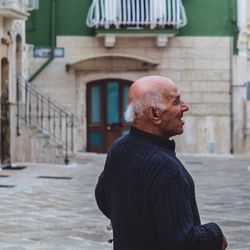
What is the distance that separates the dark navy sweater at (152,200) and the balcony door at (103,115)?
1973 centimetres

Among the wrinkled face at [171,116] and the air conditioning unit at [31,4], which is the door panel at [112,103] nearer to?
the air conditioning unit at [31,4]

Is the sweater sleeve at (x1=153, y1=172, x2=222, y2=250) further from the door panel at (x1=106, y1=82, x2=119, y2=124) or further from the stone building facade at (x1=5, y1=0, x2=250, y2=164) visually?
the door panel at (x1=106, y1=82, x2=119, y2=124)

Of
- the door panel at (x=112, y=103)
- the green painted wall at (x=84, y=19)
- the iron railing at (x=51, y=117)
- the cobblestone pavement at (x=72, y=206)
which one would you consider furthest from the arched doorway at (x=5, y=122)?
the door panel at (x=112, y=103)

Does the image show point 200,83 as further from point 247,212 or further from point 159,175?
point 159,175

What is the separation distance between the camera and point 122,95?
23.0 m

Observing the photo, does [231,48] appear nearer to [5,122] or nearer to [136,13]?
[136,13]

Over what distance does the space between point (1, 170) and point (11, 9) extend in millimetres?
3564

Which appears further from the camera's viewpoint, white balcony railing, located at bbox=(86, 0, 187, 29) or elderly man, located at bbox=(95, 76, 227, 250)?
white balcony railing, located at bbox=(86, 0, 187, 29)

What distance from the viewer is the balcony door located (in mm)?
22766

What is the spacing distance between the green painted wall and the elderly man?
19.7 meters

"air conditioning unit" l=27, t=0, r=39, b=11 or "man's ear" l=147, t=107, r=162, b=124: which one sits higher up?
"air conditioning unit" l=27, t=0, r=39, b=11

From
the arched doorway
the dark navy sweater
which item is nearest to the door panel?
the arched doorway

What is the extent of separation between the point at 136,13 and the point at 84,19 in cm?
168

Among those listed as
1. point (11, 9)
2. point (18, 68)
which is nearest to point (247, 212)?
point (11, 9)
